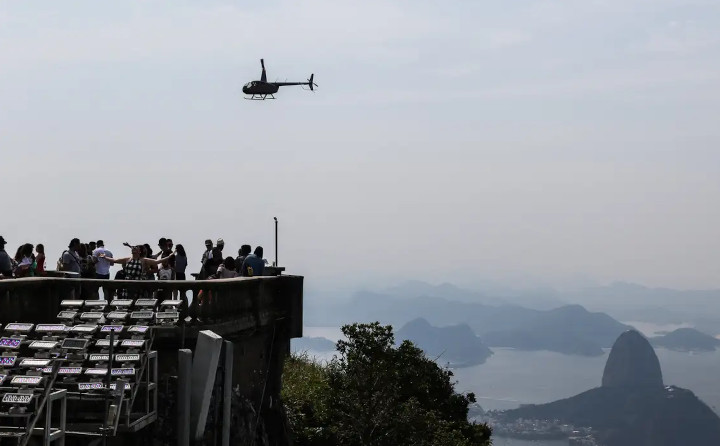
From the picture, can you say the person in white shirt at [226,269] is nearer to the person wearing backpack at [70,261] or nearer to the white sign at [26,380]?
the person wearing backpack at [70,261]

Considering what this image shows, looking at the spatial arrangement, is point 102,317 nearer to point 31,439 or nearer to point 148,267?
point 31,439

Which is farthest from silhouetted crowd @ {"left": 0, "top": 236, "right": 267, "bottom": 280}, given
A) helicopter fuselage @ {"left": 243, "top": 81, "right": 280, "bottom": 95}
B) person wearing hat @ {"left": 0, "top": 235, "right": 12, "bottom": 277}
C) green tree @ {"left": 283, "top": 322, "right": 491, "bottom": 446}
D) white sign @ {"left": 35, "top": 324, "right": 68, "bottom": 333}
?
helicopter fuselage @ {"left": 243, "top": 81, "right": 280, "bottom": 95}

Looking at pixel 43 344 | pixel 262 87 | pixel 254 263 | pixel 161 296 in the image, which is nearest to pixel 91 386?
pixel 43 344

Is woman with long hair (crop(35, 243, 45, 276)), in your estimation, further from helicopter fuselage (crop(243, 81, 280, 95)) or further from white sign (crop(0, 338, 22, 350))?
helicopter fuselage (crop(243, 81, 280, 95))

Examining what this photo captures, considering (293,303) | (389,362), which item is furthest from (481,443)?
(293,303)

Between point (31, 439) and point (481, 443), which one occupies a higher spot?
point (31, 439)

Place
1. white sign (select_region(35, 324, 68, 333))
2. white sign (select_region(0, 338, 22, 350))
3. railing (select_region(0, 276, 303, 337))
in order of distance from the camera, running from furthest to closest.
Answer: railing (select_region(0, 276, 303, 337)) < white sign (select_region(35, 324, 68, 333)) < white sign (select_region(0, 338, 22, 350))

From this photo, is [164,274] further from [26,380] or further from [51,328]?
[26,380]
